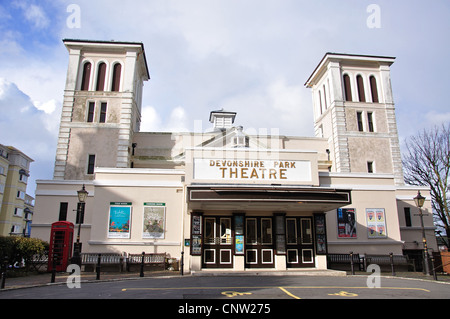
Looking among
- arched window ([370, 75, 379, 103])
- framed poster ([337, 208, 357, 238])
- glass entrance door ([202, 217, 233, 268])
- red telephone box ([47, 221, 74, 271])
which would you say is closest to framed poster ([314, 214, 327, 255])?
framed poster ([337, 208, 357, 238])

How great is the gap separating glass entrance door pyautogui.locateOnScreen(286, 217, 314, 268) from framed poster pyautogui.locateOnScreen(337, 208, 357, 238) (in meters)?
3.16

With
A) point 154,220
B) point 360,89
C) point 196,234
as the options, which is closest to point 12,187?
point 154,220

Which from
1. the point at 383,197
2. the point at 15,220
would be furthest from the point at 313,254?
the point at 15,220

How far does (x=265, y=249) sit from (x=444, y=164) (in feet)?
74.4

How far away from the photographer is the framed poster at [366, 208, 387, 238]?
70.5 feet

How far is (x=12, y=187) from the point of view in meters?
56.9

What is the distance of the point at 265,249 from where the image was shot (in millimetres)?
18578

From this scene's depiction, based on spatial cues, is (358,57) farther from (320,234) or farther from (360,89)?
(320,234)

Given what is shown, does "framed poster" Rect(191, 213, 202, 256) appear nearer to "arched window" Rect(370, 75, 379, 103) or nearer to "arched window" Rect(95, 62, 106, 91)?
"arched window" Rect(95, 62, 106, 91)

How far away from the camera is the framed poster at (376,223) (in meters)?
21.5

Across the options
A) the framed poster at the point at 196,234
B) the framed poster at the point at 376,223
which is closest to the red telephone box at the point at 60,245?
the framed poster at the point at 196,234

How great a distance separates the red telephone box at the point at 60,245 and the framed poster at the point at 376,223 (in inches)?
689

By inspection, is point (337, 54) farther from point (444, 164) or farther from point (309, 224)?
point (309, 224)

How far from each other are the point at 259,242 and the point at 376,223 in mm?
8176
